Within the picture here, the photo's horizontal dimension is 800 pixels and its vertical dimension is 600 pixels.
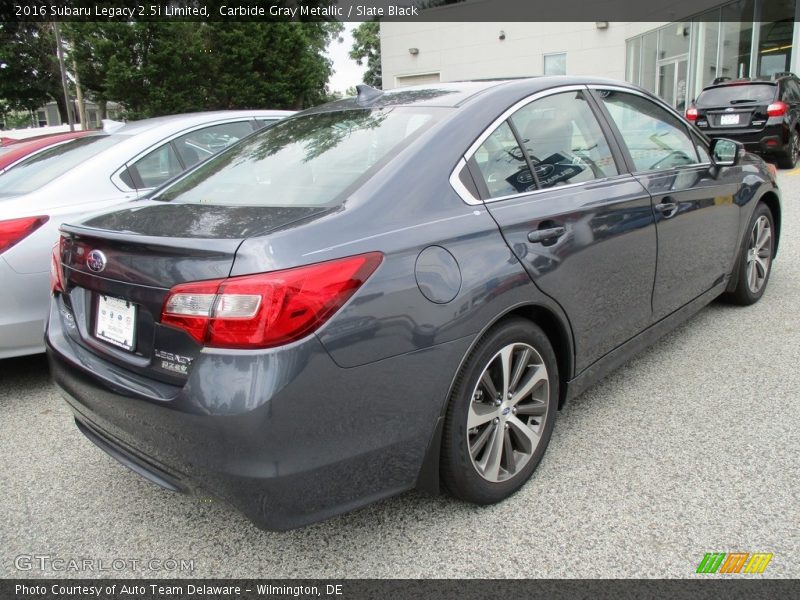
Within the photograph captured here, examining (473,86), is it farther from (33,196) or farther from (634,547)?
(33,196)

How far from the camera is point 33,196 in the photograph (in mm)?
3725

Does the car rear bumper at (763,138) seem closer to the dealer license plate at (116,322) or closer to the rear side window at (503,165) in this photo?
the rear side window at (503,165)

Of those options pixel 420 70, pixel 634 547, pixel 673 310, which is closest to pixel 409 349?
pixel 634 547

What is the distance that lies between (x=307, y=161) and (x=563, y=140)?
3.80 feet

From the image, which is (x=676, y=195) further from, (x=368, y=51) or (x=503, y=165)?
(x=368, y=51)

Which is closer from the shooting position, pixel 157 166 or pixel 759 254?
pixel 157 166

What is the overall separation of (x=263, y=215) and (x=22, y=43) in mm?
43698

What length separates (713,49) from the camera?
17.9m

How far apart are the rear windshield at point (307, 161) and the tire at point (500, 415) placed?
764 millimetres

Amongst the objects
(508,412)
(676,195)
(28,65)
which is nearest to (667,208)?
(676,195)

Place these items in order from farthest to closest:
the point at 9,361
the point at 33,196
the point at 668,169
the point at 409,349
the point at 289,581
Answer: the point at 9,361
the point at 33,196
the point at 668,169
the point at 289,581
the point at 409,349

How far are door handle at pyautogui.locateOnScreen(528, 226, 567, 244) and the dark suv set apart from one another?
10.6 meters

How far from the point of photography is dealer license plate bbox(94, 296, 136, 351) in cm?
209

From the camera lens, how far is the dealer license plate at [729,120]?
1165 cm
